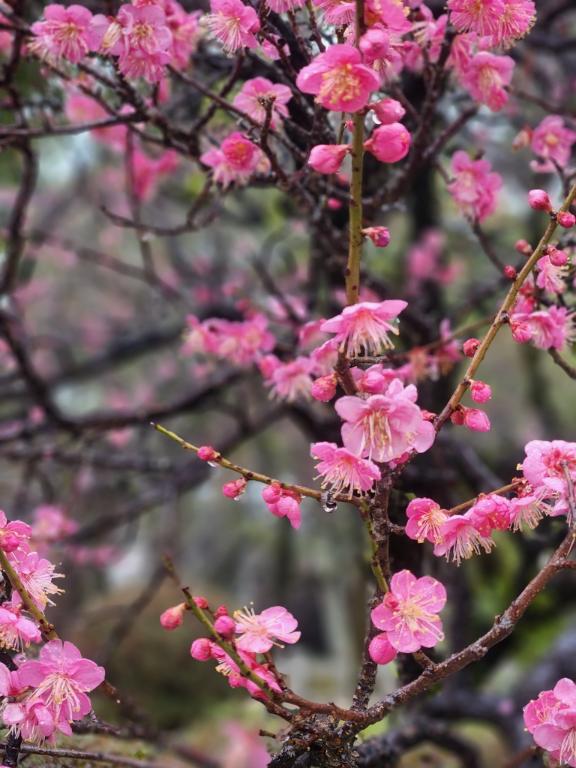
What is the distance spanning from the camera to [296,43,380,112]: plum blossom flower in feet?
3.29

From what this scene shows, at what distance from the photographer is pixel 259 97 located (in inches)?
57.2

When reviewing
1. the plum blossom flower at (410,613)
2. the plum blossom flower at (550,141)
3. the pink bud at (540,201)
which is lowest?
the plum blossom flower at (410,613)

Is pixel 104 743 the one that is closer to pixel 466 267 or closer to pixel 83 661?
pixel 83 661

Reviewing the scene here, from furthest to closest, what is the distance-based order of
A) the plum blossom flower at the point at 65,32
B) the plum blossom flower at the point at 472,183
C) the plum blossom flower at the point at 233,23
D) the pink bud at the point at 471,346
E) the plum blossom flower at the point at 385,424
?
the plum blossom flower at the point at 472,183, the plum blossom flower at the point at 65,32, the plum blossom flower at the point at 233,23, the pink bud at the point at 471,346, the plum blossom flower at the point at 385,424

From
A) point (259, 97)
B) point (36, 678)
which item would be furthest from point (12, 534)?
point (259, 97)

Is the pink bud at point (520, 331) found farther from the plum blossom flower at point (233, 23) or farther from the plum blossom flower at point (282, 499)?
the plum blossom flower at point (233, 23)

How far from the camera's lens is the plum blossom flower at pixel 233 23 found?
1.32m

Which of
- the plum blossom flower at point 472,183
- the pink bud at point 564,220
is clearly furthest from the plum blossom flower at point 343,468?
the plum blossom flower at point 472,183

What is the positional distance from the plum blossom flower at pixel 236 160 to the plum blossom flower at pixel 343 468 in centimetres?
70

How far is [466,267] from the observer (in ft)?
19.1

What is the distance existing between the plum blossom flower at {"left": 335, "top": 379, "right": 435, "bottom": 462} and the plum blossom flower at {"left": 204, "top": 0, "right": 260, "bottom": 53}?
2.41ft

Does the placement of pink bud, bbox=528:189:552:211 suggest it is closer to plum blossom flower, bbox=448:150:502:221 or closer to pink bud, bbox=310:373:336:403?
pink bud, bbox=310:373:336:403

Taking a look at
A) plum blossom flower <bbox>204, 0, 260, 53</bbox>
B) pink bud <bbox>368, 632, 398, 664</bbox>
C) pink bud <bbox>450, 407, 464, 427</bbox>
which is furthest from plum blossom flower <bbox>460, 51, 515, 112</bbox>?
pink bud <bbox>368, 632, 398, 664</bbox>

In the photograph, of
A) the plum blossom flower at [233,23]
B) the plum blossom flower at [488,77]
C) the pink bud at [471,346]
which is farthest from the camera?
the plum blossom flower at [488,77]
